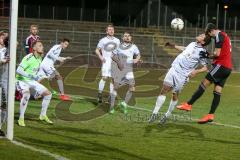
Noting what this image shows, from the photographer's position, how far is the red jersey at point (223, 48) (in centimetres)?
1288

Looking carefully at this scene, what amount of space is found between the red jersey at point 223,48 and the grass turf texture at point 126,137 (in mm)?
1449

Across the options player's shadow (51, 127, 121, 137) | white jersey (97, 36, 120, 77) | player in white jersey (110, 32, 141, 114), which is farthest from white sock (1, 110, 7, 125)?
white jersey (97, 36, 120, 77)

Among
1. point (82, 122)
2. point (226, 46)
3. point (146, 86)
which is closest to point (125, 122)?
→ point (82, 122)

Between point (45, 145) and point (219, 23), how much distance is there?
144ft

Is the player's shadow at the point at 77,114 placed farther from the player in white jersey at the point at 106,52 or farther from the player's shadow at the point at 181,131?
the player's shadow at the point at 181,131

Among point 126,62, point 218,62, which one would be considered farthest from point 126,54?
point 218,62

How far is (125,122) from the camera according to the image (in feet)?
44.3

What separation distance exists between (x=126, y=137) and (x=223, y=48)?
3451mm

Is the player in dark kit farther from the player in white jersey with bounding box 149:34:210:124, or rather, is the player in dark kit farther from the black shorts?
the player in white jersey with bounding box 149:34:210:124

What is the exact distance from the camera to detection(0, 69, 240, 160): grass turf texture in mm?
9281

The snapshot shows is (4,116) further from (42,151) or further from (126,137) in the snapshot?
(126,137)

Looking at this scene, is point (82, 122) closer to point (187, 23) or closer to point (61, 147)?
point (61, 147)

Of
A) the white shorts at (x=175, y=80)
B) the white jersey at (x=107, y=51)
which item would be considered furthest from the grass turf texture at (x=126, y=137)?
the white jersey at (x=107, y=51)

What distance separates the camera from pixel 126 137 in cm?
1109
